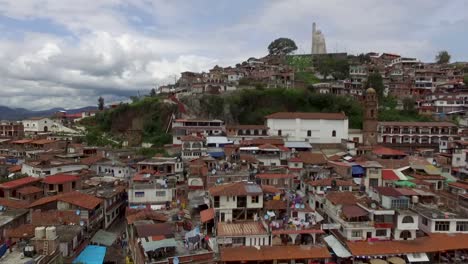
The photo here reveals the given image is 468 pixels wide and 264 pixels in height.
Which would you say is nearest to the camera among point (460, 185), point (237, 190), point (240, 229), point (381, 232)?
point (240, 229)

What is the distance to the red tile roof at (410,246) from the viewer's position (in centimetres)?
2361

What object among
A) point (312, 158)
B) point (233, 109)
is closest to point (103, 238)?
point (312, 158)

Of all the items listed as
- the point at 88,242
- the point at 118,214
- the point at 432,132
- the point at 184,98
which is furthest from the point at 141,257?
the point at 432,132

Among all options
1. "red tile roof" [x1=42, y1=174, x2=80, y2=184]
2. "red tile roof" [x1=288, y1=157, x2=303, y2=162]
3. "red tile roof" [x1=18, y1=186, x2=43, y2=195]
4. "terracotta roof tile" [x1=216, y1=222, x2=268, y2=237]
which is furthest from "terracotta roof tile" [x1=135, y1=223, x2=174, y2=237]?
"red tile roof" [x1=288, y1=157, x2=303, y2=162]

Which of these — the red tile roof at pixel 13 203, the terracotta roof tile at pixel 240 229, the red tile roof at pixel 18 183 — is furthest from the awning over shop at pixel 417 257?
the red tile roof at pixel 18 183

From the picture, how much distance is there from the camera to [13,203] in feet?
98.6

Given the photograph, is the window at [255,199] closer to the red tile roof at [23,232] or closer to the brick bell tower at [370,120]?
the red tile roof at [23,232]

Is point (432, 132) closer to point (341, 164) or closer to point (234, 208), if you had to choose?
point (341, 164)

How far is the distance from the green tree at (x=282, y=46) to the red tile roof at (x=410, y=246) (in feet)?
307

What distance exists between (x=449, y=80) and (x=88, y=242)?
268ft

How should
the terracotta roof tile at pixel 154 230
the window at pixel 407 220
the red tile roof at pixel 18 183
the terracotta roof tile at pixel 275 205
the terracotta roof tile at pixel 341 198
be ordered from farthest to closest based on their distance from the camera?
1. the red tile roof at pixel 18 183
2. the terracotta roof tile at pixel 341 198
3. the terracotta roof tile at pixel 275 205
4. the window at pixel 407 220
5. the terracotta roof tile at pixel 154 230

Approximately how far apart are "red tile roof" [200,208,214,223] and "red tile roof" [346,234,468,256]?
10166 millimetres

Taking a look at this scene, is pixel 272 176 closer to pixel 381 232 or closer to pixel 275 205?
pixel 275 205

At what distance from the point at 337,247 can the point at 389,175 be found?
1629 centimetres
